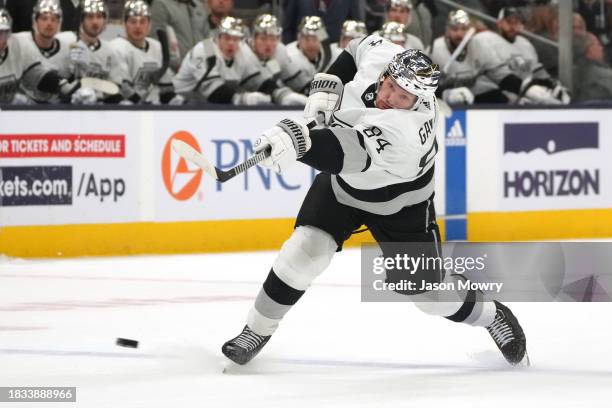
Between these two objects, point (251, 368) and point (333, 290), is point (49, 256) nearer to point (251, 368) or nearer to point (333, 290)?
point (333, 290)

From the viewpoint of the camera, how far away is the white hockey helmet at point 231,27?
10.00m

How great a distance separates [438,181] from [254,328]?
5332 millimetres

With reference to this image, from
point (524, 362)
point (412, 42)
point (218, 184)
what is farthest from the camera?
point (412, 42)

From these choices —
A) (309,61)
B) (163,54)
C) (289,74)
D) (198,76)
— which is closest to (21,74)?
(163,54)

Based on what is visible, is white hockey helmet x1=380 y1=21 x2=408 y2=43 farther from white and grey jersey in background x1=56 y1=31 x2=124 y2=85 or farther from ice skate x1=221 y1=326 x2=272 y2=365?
ice skate x1=221 y1=326 x2=272 y2=365

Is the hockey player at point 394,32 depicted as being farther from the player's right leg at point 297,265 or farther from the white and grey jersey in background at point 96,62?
the player's right leg at point 297,265

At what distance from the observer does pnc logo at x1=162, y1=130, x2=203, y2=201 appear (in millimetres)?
9383

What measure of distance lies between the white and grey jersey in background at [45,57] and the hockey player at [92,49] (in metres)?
0.05

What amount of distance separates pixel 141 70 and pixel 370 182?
17.3 ft

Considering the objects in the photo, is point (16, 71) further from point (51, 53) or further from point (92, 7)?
point (92, 7)

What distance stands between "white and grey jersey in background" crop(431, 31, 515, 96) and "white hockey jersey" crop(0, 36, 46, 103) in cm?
337

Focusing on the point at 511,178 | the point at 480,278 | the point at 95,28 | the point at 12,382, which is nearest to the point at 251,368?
the point at 12,382

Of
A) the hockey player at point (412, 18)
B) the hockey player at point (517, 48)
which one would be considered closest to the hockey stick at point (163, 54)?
the hockey player at point (412, 18)

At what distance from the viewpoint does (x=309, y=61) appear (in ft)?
34.3
